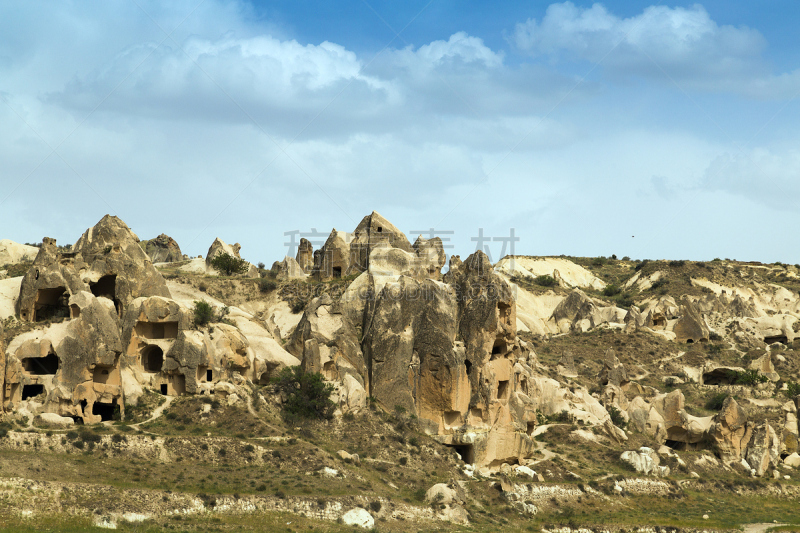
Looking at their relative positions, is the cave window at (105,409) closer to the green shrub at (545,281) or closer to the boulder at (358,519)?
the boulder at (358,519)

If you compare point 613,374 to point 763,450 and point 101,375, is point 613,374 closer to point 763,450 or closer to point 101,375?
point 763,450

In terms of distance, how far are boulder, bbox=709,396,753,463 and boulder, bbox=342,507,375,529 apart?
123 feet

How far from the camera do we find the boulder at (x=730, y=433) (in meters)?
71.2

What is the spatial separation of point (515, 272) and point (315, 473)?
110m

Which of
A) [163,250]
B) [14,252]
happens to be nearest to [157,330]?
[14,252]

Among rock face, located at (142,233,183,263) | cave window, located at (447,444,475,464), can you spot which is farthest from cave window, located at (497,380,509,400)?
rock face, located at (142,233,183,263)

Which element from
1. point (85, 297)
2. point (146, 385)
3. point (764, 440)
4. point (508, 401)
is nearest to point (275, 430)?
point (146, 385)

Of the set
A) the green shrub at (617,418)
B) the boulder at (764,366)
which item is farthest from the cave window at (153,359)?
the boulder at (764,366)

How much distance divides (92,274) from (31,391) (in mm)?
13817

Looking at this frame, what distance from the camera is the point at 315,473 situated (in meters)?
48.3

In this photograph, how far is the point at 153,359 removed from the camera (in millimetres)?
58469

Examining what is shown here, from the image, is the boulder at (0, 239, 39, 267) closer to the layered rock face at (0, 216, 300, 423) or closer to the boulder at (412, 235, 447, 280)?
the layered rock face at (0, 216, 300, 423)

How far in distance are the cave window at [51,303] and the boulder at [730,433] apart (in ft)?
160

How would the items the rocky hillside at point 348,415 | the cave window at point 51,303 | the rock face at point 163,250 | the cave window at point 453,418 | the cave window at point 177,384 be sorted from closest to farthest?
1. the rocky hillside at point 348,415
2. the cave window at point 177,384
3. the cave window at point 51,303
4. the cave window at point 453,418
5. the rock face at point 163,250
